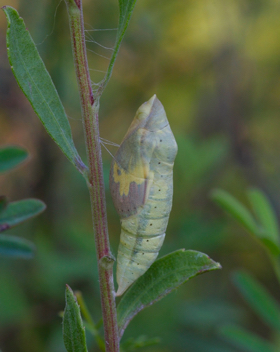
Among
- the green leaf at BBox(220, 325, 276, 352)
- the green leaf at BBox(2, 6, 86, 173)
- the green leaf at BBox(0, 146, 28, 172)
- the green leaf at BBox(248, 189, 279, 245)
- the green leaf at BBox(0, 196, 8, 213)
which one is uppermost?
the green leaf at BBox(2, 6, 86, 173)

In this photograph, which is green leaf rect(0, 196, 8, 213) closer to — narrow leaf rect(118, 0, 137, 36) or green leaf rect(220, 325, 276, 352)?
narrow leaf rect(118, 0, 137, 36)

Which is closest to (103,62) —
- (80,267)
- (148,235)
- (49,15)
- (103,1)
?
(103,1)

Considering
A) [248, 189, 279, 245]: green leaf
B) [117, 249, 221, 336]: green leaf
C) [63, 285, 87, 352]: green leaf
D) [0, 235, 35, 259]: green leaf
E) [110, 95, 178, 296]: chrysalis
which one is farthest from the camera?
[248, 189, 279, 245]: green leaf

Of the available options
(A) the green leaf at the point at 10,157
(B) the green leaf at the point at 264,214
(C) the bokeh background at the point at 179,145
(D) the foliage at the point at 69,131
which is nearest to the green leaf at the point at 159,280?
(D) the foliage at the point at 69,131

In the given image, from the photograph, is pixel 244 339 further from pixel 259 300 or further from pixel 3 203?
pixel 3 203

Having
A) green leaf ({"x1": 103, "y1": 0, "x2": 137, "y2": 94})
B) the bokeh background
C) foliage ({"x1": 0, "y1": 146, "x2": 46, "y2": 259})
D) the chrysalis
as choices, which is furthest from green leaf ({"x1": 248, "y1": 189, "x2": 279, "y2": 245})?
green leaf ({"x1": 103, "y1": 0, "x2": 137, "y2": 94})

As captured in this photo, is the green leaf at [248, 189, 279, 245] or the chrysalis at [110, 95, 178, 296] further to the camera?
the green leaf at [248, 189, 279, 245]

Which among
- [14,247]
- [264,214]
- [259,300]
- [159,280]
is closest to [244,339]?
[259,300]

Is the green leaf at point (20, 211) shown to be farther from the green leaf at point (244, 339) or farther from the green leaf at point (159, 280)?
the green leaf at point (244, 339)
